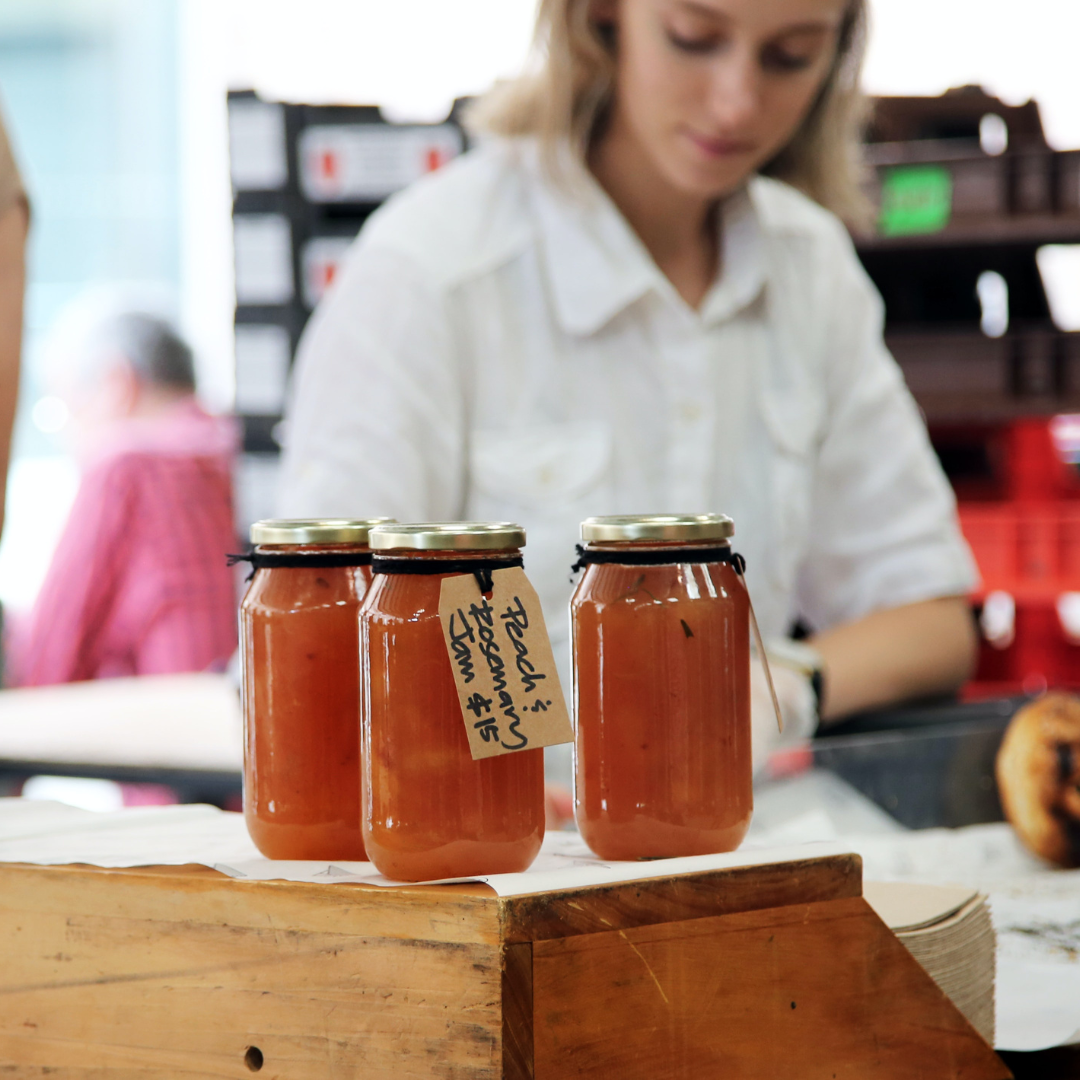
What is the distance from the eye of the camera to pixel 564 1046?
26.0 inches

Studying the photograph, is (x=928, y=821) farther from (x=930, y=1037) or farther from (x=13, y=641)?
(x=13, y=641)

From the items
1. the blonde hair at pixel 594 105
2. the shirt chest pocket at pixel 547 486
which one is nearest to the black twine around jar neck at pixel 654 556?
the shirt chest pocket at pixel 547 486

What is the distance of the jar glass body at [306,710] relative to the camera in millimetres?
776

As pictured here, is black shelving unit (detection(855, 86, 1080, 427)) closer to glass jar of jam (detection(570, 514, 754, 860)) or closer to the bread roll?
the bread roll

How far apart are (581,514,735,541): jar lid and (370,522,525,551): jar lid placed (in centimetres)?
5

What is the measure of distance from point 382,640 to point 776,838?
517 millimetres

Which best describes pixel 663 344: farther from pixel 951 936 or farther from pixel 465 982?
pixel 465 982

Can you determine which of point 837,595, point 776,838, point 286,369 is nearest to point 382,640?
point 776,838

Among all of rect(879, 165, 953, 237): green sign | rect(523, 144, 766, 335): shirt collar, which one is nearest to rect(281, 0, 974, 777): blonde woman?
rect(523, 144, 766, 335): shirt collar

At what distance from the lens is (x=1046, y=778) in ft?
4.00

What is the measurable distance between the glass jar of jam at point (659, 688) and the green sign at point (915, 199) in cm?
223

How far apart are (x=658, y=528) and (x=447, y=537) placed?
119mm

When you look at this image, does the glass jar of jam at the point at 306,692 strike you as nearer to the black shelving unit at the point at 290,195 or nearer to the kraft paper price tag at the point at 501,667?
the kraft paper price tag at the point at 501,667

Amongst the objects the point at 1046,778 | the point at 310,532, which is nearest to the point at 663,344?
the point at 1046,778
